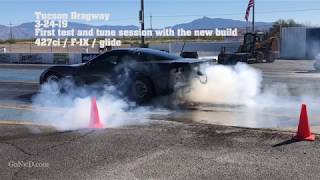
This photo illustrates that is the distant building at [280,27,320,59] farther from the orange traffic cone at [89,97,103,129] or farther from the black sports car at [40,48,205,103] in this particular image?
the orange traffic cone at [89,97,103,129]

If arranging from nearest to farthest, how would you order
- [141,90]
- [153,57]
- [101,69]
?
[141,90] < [153,57] < [101,69]

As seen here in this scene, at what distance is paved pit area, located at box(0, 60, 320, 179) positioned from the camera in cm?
625

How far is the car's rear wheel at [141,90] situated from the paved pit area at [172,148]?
1.51 meters

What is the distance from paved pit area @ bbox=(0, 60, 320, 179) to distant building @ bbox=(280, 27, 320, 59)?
3442 cm

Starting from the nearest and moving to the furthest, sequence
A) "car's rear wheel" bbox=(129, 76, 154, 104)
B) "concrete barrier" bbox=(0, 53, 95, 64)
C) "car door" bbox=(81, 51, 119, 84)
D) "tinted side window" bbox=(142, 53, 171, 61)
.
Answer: "car's rear wheel" bbox=(129, 76, 154, 104) < "tinted side window" bbox=(142, 53, 171, 61) < "car door" bbox=(81, 51, 119, 84) < "concrete barrier" bbox=(0, 53, 95, 64)

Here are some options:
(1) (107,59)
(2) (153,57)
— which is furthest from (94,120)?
(1) (107,59)

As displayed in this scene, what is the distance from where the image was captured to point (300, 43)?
44594 millimetres

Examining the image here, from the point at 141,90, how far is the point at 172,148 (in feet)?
16.9

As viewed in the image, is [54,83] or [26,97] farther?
[26,97]

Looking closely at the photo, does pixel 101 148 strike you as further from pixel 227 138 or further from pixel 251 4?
pixel 251 4

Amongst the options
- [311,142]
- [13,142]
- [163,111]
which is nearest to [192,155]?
[311,142]

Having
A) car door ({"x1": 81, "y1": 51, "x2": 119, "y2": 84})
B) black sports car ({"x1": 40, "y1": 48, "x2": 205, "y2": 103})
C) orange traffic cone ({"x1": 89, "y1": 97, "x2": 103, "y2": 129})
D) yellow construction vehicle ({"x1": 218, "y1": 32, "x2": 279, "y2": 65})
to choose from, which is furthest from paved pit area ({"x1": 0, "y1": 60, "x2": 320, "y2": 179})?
yellow construction vehicle ({"x1": 218, "y1": 32, "x2": 279, "y2": 65})

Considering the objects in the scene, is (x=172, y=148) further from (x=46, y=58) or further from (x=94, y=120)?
(x=46, y=58)

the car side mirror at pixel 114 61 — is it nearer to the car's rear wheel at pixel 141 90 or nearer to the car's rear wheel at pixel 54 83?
the car's rear wheel at pixel 141 90
